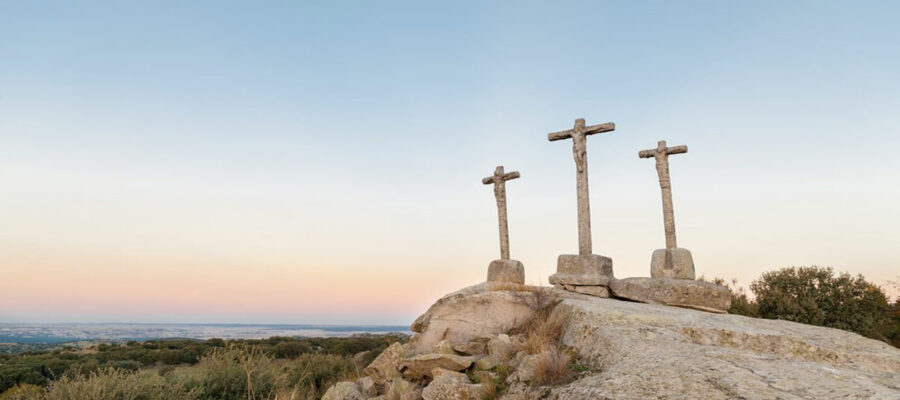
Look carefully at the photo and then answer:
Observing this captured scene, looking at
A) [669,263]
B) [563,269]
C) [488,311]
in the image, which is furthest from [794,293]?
[488,311]

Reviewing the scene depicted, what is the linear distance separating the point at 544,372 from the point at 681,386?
1644 millimetres

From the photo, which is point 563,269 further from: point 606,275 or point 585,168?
point 585,168

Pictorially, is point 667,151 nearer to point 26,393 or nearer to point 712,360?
point 712,360

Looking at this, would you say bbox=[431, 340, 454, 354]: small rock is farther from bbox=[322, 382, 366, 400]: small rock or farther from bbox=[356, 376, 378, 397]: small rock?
bbox=[322, 382, 366, 400]: small rock

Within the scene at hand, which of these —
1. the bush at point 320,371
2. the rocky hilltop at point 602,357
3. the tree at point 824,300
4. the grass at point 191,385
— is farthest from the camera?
the tree at point 824,300

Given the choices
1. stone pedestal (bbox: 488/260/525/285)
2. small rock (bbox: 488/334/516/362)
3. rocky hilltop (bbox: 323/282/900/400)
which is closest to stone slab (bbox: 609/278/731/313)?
rocky hilltop (bbox: 323/282/900/400)

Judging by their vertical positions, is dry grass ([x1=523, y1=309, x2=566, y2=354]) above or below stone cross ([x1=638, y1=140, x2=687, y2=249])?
below

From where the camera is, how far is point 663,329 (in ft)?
22.4

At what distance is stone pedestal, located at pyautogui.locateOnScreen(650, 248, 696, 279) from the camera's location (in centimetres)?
1193

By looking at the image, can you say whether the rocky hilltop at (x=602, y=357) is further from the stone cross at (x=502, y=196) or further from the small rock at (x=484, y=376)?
the stone cross at (x=502, y=196)

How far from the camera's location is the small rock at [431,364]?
736 centimetres

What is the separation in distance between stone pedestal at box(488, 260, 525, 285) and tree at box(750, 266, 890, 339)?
45.1 feet

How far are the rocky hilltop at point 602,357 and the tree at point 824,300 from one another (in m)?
13.7

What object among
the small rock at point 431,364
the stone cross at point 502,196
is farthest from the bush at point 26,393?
the stone cross at point 502,196
